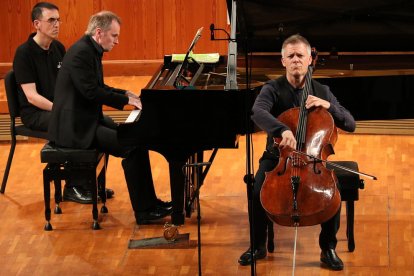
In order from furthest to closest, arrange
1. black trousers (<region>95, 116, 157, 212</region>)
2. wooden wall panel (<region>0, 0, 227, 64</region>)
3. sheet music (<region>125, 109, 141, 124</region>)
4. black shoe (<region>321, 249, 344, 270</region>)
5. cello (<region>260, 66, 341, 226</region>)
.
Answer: wooden wall panel (<region>0, 0, 227, 64</region>) → black trousers (<region>95, 116, 157, 212</region>) → sheet music (<region>125, 109, 141, 124</region>) → black shoe (<region>321, 249, 344, 270</region>) → cello (<region>260, 66, 341, 226</region>)

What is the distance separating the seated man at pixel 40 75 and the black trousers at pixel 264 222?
1539 mm

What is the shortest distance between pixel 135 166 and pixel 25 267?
96 centimetres

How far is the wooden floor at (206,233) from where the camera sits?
5.08m

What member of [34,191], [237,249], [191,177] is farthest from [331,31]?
[34,191]

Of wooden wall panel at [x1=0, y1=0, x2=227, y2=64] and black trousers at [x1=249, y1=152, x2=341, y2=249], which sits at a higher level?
wooden wall panel at [x1=0, y1=0, x2=227, y2=64]

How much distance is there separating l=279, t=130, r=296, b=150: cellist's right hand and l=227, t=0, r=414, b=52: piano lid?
1670 mm

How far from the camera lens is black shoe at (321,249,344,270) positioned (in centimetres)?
496

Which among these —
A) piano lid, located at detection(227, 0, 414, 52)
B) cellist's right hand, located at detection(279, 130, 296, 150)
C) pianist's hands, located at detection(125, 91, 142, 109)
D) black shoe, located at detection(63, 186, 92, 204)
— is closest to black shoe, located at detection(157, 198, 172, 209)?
black shoe, located at detection(63, 186, 92, 204)

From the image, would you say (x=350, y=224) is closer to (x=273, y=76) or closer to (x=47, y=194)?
(x=273, y=76)

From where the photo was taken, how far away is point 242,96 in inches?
Answer: 201

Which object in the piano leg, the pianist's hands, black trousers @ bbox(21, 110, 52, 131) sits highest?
the pianist's hands

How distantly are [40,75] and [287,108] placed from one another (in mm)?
1974

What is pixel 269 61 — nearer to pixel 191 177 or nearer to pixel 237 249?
pixel 191 177

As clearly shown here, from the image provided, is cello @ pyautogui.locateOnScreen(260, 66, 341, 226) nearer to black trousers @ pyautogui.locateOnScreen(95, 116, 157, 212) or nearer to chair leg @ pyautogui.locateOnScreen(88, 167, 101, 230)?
black trousers @ pyautogui.locateOnScreen(95, 116, 157, 212)
